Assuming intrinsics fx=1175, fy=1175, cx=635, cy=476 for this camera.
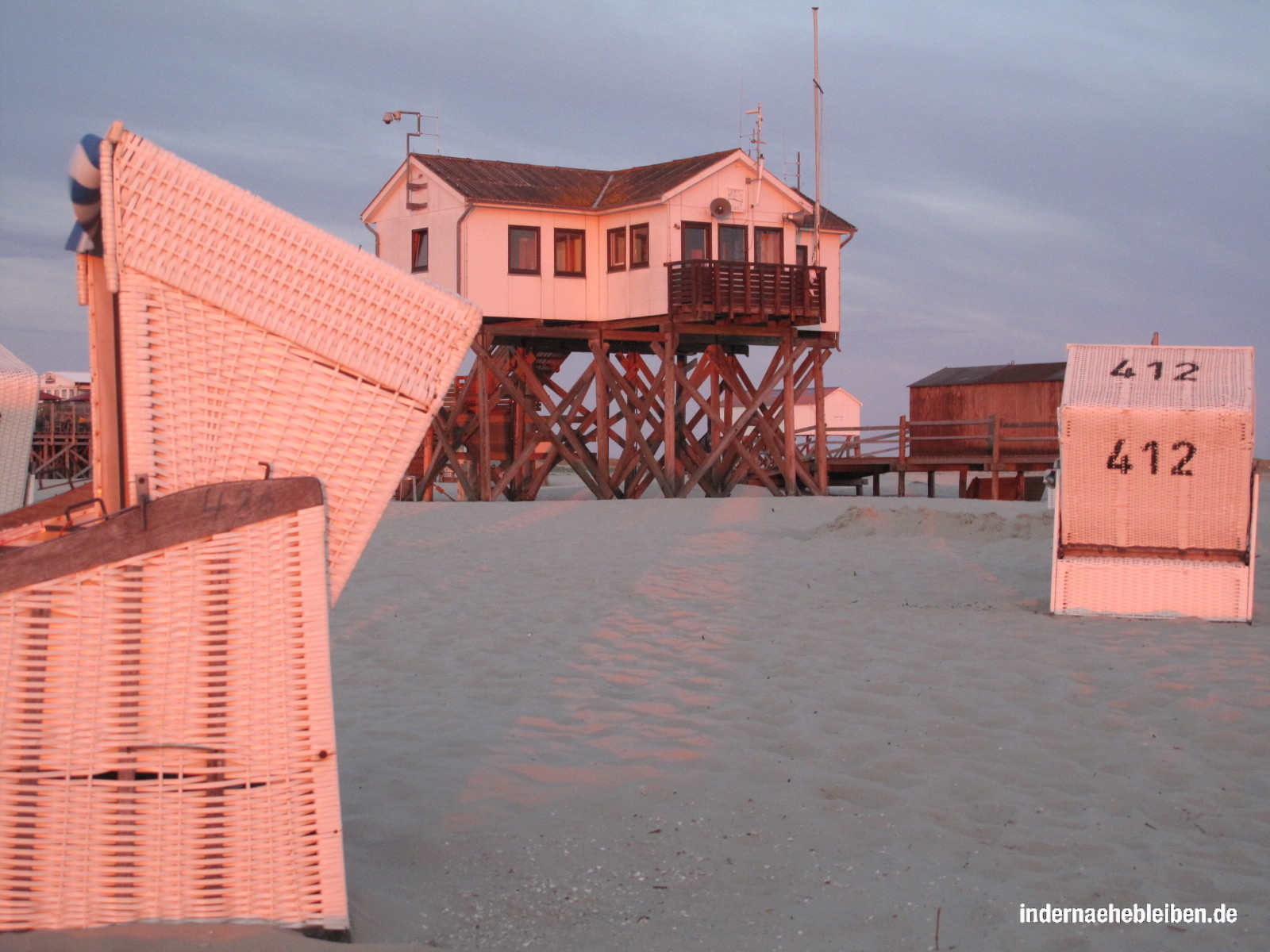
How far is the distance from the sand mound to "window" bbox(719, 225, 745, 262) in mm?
8915

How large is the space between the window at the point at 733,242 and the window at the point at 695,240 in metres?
0.34

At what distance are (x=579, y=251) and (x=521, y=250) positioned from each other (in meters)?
1.19

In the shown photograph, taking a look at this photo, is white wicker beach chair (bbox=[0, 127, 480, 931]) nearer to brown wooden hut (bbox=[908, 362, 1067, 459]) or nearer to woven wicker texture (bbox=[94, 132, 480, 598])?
woven wicker texture (bbox=[94, 132, 480, 598])

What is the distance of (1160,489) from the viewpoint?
8445mm

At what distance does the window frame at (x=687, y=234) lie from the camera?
72.8ft

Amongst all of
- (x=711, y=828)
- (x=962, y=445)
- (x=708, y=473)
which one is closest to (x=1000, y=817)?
(x=711, y=828)

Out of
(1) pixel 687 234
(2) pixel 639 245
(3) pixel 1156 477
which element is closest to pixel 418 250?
(2) pixel 639 245

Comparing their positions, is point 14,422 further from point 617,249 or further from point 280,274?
point 617,249

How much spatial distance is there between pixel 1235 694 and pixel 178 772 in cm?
511

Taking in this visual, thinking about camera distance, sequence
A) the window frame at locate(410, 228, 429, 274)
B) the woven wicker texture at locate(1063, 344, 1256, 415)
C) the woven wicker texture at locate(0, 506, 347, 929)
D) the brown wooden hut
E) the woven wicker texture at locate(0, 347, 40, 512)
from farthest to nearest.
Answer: the brown wooden hut, the window frame at locate(410, 228, 429, 274), the woven wicker texture at locate(1063, 344, 1256, 415), the woven wicker texture at locate(0, 347, 40, 512), the woven wicker texture at locate(0, 506, 347, 929)

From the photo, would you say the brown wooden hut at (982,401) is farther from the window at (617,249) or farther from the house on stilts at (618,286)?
the window at (617,249)

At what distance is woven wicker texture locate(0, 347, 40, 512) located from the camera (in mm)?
5250

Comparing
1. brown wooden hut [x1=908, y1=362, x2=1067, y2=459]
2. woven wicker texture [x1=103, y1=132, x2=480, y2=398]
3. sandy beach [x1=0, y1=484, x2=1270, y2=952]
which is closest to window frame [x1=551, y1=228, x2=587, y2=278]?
brown wooden hut [x1=908, y1=362, x2=1067, y2=459]

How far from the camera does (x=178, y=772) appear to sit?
2.74 m
